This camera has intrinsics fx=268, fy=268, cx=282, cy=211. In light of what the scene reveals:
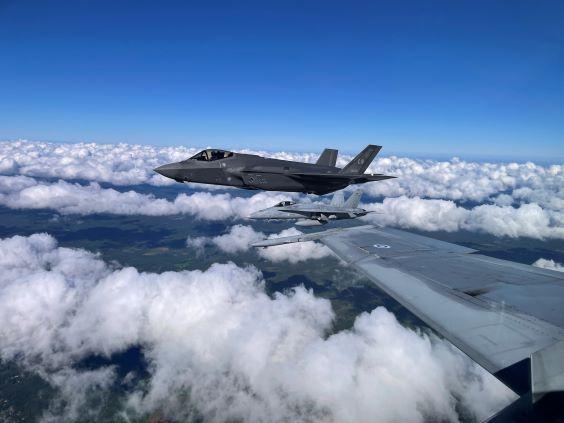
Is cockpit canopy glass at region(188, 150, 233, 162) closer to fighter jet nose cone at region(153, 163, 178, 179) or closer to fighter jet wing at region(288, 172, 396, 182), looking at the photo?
fighter jet nose cone at region(153, 163, 178, 179)

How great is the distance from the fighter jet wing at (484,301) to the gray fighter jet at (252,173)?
7016 millimetres

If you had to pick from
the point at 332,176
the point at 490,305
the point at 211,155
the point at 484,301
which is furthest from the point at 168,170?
the point at 490,305

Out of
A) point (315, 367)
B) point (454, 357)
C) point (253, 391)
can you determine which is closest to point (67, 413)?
point (253, 391)

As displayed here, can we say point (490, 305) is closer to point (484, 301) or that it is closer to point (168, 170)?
point (484, 301)

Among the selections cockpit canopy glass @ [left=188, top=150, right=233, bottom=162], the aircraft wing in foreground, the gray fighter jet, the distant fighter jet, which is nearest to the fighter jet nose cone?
the gray fighter jet

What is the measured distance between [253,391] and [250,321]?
133 ft

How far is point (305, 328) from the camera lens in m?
176

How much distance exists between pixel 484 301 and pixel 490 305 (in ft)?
0.87

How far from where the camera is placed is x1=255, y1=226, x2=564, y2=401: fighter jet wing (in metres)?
4.63

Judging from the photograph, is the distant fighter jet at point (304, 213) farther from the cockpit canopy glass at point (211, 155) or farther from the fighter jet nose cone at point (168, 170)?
the fighter jet nose cone at point (168, 170)

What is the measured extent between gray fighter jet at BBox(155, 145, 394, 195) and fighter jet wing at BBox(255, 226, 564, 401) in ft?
23.0

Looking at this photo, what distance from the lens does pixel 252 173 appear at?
19.7 m

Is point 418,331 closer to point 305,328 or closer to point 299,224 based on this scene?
point 305,328

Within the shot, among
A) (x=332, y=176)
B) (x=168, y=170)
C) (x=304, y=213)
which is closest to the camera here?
(x=168, y=170)
